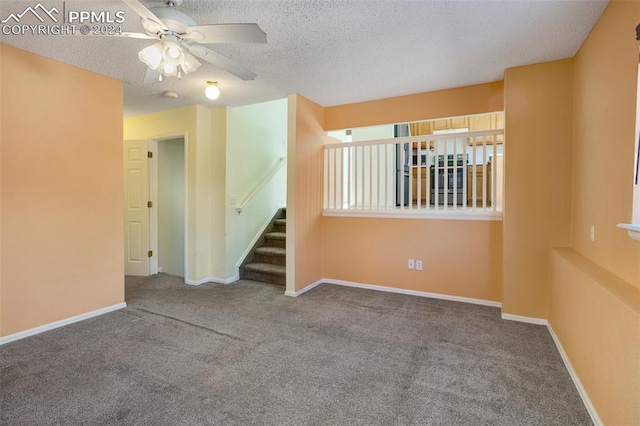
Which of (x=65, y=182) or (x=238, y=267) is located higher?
(x=65, y=182)

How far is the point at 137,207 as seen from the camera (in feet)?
15.0

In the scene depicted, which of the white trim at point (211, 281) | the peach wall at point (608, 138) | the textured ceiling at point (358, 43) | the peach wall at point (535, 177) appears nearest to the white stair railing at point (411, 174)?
the peach wall at point (535, 177)

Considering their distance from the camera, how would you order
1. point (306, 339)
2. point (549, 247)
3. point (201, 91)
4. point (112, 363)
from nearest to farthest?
point (112, 363)
point (306, 339)
point (549, 247)
point (201, 91)

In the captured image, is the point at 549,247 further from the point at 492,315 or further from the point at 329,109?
the point at 329,109

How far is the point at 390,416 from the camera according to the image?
5.27 feet

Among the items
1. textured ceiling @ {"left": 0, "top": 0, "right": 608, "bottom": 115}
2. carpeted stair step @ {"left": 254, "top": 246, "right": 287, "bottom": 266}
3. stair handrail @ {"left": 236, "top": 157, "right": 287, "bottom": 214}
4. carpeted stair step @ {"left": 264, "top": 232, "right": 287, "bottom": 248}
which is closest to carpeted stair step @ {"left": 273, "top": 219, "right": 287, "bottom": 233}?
carpeted stair step @ {"left": 264, "top": 232, "right": 287, "bottom": 248}

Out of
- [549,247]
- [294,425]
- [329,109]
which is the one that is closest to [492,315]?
[549,247]

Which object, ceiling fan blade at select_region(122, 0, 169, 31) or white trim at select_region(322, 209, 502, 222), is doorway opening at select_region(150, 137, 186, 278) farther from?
ceiling fan blade at select_region(122, 0, 169, 31)

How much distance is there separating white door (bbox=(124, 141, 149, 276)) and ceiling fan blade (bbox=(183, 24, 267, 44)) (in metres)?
3.29

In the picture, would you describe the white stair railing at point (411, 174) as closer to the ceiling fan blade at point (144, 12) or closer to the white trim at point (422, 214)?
the white trim at point (422, 214)

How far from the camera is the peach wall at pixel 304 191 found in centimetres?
363

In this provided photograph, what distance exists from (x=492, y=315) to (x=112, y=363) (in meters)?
3.30

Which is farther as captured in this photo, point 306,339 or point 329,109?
point 329,109

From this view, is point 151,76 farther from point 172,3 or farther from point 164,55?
point 172,3
